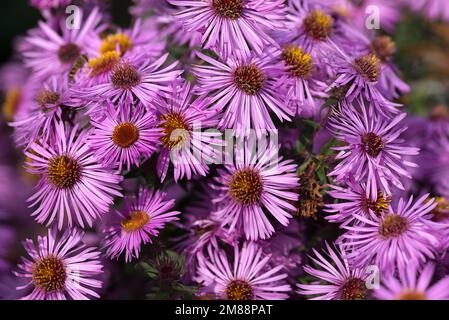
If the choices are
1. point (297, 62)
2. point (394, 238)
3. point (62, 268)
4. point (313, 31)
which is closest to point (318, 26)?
point (313, 31)

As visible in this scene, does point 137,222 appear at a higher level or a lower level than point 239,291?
higher

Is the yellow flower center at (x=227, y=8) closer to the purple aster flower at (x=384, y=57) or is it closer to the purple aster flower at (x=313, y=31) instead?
the purple aster flower at (x=313, y=31)

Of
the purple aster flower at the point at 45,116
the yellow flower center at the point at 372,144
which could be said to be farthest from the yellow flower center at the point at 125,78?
the yellow flower center at the point at 372,144

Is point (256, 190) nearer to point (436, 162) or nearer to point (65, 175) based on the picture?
point (65, 175)

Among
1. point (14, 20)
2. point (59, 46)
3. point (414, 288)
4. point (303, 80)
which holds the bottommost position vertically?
point (414, 288)

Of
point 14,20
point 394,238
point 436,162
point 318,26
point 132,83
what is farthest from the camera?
point 14,20
